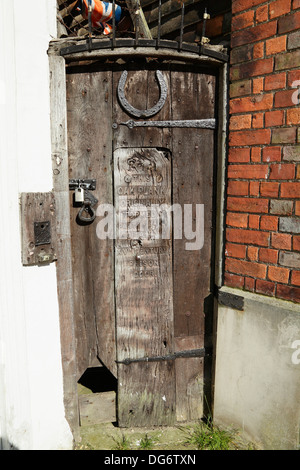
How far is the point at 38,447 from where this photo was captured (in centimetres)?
208

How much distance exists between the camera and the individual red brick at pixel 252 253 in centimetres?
207

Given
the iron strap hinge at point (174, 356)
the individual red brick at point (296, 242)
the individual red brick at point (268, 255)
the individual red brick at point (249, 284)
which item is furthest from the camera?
the iron strap hinge at point (174, 356)

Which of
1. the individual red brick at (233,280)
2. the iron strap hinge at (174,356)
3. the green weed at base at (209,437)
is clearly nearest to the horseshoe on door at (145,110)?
the individual red brick at (233,280)

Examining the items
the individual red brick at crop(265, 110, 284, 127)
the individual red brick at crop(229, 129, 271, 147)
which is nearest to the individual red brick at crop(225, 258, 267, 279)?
the individual red brick at crop(229, 129, 271, 147)

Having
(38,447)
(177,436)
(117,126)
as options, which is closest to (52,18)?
(117,126)

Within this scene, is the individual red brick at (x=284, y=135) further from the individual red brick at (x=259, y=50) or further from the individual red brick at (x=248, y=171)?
the individual red brick at (x=259, y=50)

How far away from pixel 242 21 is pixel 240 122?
592mm

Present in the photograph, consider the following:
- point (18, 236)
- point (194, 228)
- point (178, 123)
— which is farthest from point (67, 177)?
point (194, 228)

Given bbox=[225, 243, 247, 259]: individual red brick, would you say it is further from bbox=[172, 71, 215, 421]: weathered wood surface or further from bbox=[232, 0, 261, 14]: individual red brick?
bbox=[232, 0, 261, 14]: individual red brick

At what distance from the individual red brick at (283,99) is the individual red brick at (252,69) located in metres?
0.16

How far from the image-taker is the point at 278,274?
1.98 meters

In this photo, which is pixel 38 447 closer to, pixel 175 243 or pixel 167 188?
pixel 175 243
